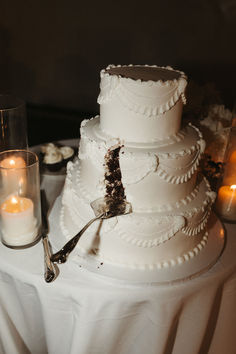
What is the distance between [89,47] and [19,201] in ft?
12.4

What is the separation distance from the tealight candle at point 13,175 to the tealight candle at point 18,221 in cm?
5

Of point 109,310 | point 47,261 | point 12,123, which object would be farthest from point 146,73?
point 109,310

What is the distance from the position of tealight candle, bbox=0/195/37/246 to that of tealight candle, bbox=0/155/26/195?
0.05m

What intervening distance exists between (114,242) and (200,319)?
1.73 feet

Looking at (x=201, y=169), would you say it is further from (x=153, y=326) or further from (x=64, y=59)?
(x=64, y=59)

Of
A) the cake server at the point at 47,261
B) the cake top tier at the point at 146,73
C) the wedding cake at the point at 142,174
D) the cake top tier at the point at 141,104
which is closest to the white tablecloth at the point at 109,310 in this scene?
the cake server at the point at 47,261

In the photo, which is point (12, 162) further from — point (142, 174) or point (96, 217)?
point (142, 174)

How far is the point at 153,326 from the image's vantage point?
143 centimetres

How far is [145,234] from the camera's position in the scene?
4.65ft

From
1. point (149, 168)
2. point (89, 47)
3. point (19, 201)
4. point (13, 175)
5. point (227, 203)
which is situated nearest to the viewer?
point (149, 168)

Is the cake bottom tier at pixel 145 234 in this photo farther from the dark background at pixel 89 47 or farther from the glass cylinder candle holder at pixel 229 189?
the dark background at pixel 89 47

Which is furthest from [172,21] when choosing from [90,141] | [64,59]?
[90,141]

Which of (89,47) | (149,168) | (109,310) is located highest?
(89,47)

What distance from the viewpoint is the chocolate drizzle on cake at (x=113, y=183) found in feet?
4.54
